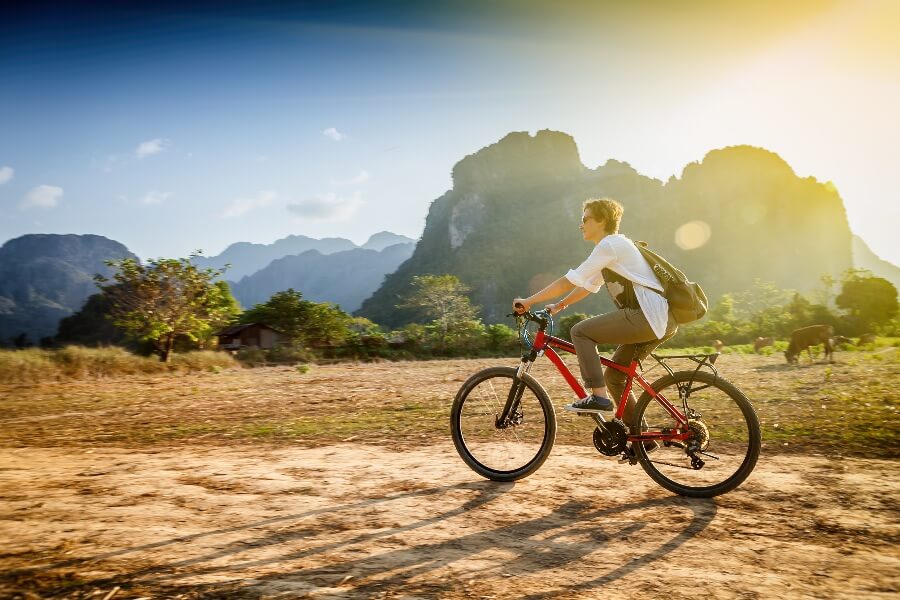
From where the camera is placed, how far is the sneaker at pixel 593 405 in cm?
391

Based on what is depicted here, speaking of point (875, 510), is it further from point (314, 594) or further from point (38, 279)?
point (38, 279)

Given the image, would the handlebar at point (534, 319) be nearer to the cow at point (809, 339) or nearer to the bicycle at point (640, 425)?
the bicycle at point (640, 425)

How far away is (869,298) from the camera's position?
5422 cm

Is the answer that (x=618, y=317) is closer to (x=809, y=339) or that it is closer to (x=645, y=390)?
(x=645, y=390)

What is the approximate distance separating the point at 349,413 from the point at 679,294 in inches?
A: 232

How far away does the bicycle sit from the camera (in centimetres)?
385

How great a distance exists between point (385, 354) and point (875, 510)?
33.2 m


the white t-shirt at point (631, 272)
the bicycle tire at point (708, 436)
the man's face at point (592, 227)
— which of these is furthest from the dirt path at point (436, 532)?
the man's face at point (592, 227)

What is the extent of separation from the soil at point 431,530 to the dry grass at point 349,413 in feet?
3.59

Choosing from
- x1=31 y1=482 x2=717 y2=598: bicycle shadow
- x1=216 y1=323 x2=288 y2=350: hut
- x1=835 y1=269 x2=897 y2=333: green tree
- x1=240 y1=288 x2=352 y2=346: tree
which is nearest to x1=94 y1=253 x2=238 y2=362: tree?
x1=240 y1=288 x2=352 y2=346: tree

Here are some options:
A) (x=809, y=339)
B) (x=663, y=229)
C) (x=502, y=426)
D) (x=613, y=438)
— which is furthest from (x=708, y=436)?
(x=663, y=229)

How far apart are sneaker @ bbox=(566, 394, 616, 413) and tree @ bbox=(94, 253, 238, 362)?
2614 centimetres

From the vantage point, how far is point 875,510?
3.25 metres

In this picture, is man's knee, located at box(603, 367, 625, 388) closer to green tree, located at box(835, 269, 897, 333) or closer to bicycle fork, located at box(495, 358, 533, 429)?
bicycle fork, located at box(495, 358, 533, 429)
